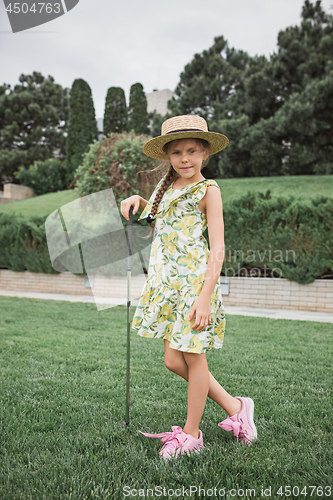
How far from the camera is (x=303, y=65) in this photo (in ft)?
46.3

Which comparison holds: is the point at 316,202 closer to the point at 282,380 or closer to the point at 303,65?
the point at 282,380

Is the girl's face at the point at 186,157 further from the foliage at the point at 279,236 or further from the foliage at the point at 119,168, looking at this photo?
the foliage at the point at 119,168

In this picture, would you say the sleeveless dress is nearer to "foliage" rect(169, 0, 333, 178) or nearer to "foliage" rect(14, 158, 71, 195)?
"foliage" rect(169, 0, 333, 178)

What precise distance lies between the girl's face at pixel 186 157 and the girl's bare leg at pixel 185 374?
2.81 feet

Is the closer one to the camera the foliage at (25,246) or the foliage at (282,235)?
the foliage at (282,235)

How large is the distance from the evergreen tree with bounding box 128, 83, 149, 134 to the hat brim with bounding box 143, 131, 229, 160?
1710cm

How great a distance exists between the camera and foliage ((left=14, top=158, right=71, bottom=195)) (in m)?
19.5

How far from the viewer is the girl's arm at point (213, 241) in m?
1.66

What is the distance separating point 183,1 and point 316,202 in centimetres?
457

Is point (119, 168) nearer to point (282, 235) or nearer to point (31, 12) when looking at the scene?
point (282, 235)

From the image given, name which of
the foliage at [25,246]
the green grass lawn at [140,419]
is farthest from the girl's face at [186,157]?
the foliage at [25,246]

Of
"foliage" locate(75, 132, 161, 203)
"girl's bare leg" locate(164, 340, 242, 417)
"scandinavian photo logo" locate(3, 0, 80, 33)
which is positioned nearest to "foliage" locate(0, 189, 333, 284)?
"foliage" locate(75, 132, 161, 203)

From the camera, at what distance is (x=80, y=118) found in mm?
18219

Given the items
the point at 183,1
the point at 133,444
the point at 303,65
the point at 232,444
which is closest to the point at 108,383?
the point at 133,444
